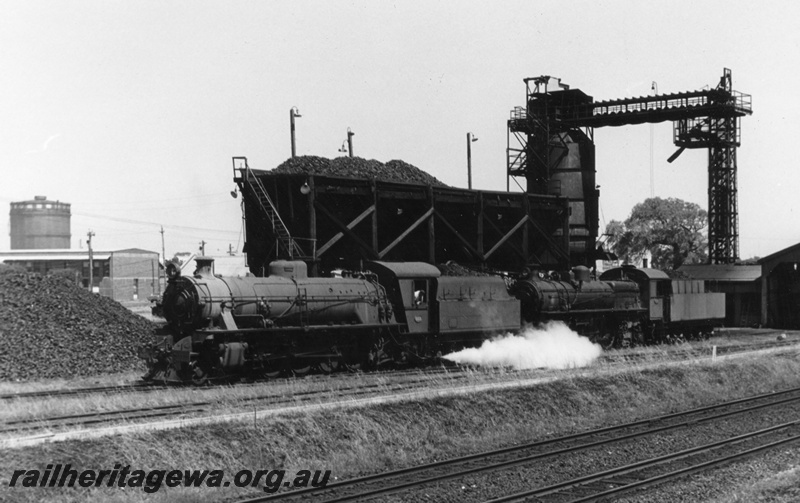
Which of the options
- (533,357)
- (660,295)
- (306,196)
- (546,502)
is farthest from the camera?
(660,295)

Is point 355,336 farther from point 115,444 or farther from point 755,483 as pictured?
point 755,483

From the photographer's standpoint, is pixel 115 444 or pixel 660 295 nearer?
pixel 115 444

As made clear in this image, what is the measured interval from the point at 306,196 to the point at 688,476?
20284 mm

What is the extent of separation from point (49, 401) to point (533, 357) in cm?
1681

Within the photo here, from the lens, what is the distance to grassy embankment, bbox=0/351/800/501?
13000 mm

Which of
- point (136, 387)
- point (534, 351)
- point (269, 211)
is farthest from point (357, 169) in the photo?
point (136, 387)

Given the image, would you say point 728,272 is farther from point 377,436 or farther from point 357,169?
point 377,436

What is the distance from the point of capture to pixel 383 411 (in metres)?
17.7

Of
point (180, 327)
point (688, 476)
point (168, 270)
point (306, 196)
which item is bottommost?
point (688, 476)

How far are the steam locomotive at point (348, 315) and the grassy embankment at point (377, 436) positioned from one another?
5.51m

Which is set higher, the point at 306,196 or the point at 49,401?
the point at 306,196

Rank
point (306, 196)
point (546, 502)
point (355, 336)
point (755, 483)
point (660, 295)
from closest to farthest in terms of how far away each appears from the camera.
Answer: point (546, 502) < point (755, 483) < point (355, 336) < point (306, 196) < point (660, 295)

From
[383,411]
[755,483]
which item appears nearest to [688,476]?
[755,483]

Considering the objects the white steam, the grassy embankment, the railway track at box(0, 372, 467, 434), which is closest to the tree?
the white steam
